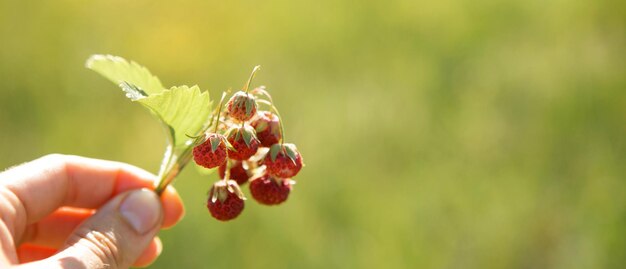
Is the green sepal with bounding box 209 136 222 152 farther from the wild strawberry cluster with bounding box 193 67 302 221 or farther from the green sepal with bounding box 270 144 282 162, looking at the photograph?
the green sepal with bounding box 270 144 282 162

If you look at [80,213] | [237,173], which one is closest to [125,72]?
[237,173]

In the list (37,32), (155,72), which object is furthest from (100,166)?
(37,32)

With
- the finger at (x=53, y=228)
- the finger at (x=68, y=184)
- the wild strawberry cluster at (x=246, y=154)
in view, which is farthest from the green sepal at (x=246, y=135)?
the finger at (x=53, y=228)

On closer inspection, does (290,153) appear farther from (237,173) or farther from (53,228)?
(53,228)

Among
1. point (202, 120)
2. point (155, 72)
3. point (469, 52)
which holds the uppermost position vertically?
point (202, 120)

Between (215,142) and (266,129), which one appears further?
(266,129)

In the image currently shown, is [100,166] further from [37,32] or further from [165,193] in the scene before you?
[37,32]
